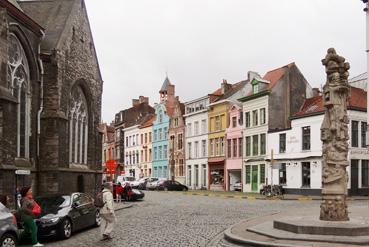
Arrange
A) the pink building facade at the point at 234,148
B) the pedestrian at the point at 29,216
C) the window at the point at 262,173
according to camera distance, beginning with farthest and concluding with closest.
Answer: the pink building facade at the point at 234,148
the window at the point at 262,173
the pedestrian at the point at 29,216

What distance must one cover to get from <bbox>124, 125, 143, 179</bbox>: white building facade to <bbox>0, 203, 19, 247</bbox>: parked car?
66526mm

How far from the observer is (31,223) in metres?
13.1

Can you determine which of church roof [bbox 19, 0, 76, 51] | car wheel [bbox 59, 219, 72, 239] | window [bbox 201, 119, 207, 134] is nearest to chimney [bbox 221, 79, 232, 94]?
window [bbox 201, 119, 207, 134]

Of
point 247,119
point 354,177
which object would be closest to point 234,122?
point 247,119

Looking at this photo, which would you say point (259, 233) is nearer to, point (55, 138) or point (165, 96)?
point (55, 138)

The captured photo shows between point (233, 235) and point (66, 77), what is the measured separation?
16.9 metres

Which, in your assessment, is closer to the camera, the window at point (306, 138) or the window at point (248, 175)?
the window at point (306, 138)

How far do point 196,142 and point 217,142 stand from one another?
514cm

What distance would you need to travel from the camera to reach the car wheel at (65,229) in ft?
49.0

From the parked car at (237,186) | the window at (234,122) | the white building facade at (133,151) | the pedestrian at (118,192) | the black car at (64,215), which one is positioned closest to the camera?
the black car at (64,215)

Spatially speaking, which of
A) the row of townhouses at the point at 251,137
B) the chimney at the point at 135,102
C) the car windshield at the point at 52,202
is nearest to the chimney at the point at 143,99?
the chimney at the point at 135,102

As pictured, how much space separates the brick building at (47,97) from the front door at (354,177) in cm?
1988

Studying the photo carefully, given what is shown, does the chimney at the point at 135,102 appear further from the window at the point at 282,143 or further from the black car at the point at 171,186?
the window at the point at 282,143

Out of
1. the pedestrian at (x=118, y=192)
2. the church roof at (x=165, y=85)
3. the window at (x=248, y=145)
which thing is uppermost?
the church roof at (x=165, y=85)
